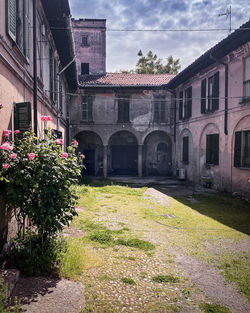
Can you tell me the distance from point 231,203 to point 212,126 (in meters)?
4.83

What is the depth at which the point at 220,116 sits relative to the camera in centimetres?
1185

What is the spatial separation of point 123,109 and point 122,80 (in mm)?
2325

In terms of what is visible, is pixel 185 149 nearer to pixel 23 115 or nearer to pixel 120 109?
pixel 120 109

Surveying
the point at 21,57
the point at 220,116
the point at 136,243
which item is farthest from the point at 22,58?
the point at 220,116

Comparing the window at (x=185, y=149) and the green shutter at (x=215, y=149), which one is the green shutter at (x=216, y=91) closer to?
the green shutter at (x=215, y=149)

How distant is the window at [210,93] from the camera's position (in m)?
12.0

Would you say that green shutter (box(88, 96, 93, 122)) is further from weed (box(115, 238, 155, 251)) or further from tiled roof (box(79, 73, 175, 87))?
weed (box(115, 238, 155, 251))

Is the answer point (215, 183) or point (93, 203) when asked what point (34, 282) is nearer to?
point (93, 203)

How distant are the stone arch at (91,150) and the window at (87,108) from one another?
1.73 metres

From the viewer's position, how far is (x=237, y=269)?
412cm

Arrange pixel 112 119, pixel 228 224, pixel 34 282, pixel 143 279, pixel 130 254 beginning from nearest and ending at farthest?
pixel 34 282
pixel 143 279
pixel 130 254
pixel 228 224
pixel 112 119

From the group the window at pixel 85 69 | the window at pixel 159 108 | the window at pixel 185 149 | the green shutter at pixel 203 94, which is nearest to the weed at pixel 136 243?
the green shutter at pixel 203 94

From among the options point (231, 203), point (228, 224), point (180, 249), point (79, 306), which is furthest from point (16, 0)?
point (231, 203)

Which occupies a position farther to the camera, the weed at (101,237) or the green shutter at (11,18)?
the weed at (101,237)
